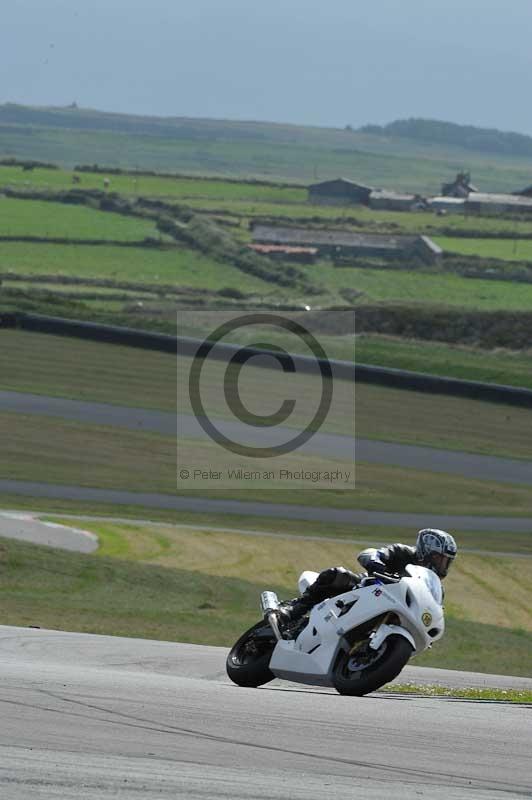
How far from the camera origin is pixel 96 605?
894 inches

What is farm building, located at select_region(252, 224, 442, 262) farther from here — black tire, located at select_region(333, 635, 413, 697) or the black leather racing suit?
black tire, located at select_region(333, 635, 413, 697)

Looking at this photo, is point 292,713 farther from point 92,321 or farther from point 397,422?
point 92,321

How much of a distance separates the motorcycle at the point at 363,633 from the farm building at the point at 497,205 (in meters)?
145

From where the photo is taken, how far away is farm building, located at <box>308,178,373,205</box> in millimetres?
169500

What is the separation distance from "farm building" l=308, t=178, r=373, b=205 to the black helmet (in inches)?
6213

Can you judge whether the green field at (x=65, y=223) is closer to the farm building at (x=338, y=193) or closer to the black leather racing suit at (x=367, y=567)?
the farm building at (x=338, y=193)

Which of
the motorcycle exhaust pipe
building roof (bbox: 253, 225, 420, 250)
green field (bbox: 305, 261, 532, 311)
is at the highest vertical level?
the motorcycle exhaust pipe

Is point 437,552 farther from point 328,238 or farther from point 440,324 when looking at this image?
point 328,238

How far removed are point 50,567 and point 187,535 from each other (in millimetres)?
6852

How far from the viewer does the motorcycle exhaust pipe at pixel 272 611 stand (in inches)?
497

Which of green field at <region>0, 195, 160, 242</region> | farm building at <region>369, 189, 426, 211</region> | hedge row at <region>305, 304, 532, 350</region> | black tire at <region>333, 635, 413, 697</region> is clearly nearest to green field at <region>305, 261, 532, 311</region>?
hedge row at <region>305, 304, 532, 350</region>

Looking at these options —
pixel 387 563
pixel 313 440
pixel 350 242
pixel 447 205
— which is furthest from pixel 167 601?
pixel 447 205

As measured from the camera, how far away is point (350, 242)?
114375mm

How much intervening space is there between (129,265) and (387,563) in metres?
84.7
